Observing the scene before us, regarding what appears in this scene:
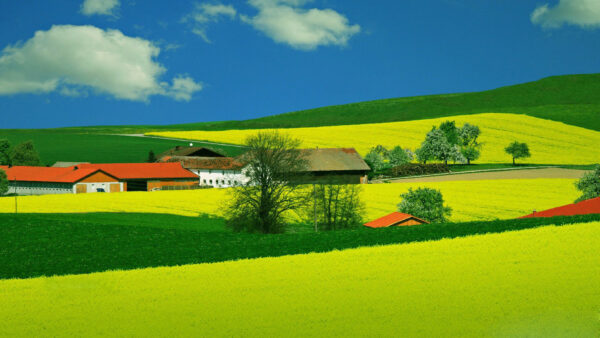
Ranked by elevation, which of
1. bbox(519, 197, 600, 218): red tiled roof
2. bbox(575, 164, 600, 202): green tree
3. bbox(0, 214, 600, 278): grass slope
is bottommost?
bbox(0, 214, 600, 278): grass slope

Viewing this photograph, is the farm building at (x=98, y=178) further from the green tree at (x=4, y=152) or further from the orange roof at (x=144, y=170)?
the green tree at (x=4, y=152)

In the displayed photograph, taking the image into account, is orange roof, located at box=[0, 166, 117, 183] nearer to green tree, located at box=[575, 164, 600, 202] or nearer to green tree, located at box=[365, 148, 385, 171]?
green tree, located at box=[365, 148, 385, 171]

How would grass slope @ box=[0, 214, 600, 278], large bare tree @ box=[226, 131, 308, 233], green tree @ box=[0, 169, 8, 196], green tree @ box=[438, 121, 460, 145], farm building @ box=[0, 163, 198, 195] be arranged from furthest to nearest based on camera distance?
green tree @ box=[438, 121, 460, 145] < farm building @ box=[0, 163, 198, 195] < green tree @ box=[0, 169, 8, 196] < large bare tree @ box=[226, 131, 308, 233] < grass slope @ box=[0, 214, 600, 278]

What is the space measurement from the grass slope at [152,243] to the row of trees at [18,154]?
80.9m

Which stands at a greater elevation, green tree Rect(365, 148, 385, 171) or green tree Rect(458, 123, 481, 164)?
green tree Rect(458, 123, 481, 164)

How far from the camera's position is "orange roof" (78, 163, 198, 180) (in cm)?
8538

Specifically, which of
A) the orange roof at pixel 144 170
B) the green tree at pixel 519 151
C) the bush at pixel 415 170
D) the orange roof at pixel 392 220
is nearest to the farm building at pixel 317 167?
the orange roof at pixel 144 170


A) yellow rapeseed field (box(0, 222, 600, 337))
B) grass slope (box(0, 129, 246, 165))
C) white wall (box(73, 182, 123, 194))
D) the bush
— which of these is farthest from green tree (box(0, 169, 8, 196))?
yellow rapeseed field (box(0, 222, 600, 337))

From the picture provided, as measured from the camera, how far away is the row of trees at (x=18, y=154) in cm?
10600

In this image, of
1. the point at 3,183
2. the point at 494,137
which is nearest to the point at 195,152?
the point at 3,183

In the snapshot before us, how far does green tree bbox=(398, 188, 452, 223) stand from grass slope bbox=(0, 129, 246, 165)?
6875cm

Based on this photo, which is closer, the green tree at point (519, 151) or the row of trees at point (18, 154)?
the green tree at point (519, 151)

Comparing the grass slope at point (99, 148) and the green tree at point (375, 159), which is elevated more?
the grass slope at point (99, 148)

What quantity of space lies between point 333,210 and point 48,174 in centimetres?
5247
